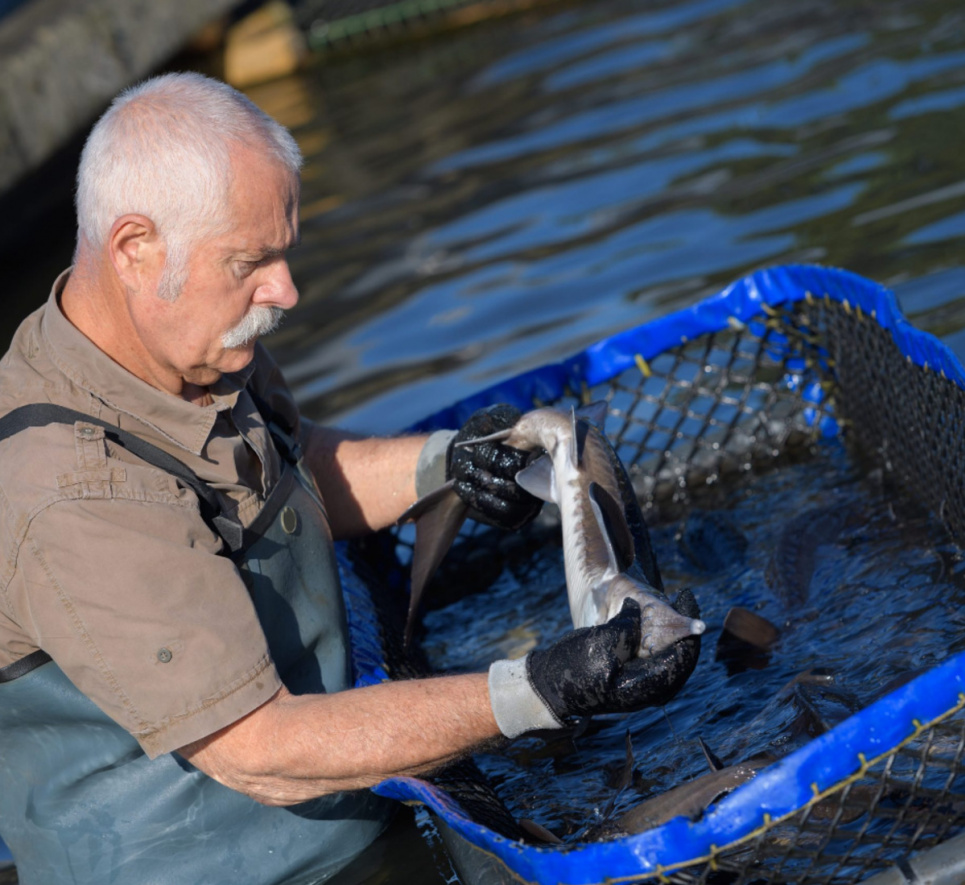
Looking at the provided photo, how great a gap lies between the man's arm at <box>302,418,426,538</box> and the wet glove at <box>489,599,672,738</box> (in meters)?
1.33

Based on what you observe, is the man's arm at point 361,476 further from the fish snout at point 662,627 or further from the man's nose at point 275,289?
the fish snout at point 662,627

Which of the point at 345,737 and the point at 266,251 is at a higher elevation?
the point at 266,251

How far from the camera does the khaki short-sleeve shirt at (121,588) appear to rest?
8.45ft

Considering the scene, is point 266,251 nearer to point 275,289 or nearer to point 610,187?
point 275,289

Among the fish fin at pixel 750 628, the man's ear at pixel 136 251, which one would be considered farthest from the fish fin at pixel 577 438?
the man's ear at pixel 136 251

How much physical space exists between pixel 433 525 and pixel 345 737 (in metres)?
1.18

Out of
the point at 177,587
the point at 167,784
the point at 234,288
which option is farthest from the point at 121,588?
the point at 234,288

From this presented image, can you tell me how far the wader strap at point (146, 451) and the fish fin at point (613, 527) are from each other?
0.92 meters

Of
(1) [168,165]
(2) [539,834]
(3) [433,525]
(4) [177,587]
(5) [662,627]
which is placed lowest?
(2) [539,834]

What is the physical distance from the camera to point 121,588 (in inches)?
102

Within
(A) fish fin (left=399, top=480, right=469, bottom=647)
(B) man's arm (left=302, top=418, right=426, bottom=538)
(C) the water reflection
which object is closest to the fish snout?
(A) fish fin (left=399, top=480, right=469, bottom=647)

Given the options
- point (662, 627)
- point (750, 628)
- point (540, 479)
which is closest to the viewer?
point (662, 627)

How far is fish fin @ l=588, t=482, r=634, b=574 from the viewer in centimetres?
321

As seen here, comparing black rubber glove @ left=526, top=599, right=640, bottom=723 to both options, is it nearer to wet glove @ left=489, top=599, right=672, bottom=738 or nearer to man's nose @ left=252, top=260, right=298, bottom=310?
wet glove @ left=489, top=599, right=672, bottom=738
